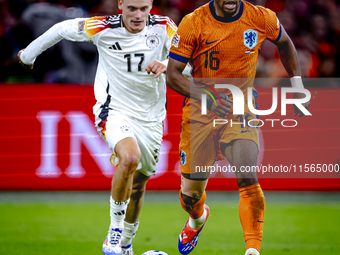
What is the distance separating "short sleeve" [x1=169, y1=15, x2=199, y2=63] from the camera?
4.69 meters

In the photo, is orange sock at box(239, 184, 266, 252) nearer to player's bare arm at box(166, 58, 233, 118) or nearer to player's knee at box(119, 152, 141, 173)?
player's bare arm at box(166, 58, 233, 118)

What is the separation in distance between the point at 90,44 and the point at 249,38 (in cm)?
421

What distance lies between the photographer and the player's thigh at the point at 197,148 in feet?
16.5

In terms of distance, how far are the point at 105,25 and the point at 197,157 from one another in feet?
5.18

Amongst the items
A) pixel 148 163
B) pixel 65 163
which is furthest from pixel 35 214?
pixel 148 163

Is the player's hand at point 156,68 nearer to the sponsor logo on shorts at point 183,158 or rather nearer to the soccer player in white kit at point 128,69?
the soccer player in white kit at point 128,69

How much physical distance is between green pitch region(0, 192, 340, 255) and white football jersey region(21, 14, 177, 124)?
1566mm

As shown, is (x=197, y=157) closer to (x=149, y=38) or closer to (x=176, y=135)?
(x=149, y=38)

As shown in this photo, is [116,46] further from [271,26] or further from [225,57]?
[271,26]

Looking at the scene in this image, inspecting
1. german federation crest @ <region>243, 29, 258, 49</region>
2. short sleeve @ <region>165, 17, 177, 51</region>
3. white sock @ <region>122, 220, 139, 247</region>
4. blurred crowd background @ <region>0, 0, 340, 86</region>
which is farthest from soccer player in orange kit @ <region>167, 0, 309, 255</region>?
blurred crowd background @ <region>0, 0, 340, 86</region>

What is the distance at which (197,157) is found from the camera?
5105 mm

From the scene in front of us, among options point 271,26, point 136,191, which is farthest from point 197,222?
point 271,26

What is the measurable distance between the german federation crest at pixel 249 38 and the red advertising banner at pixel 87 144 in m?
3.47

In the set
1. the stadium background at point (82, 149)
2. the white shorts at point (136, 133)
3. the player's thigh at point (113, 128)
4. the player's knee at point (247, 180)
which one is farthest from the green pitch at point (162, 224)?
the player's knee at point (247, 180)
